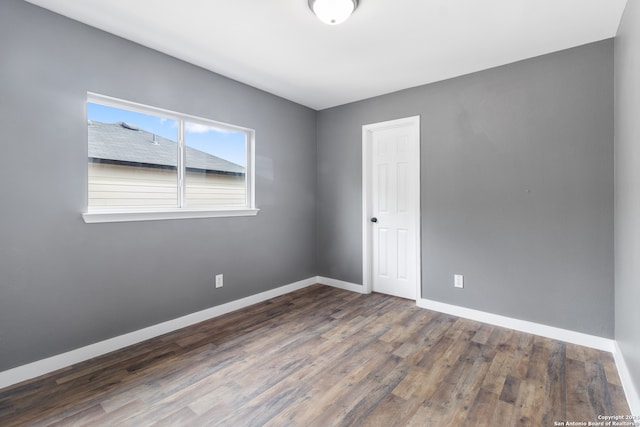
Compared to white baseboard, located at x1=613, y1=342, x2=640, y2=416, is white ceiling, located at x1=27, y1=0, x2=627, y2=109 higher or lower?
higher

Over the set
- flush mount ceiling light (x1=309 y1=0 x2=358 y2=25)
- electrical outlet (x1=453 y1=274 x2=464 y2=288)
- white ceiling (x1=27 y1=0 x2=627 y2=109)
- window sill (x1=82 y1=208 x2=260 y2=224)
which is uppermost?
white ceiling (x1=27 y1=0 x2=627 y2=109)

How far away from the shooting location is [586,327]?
8.12 feet

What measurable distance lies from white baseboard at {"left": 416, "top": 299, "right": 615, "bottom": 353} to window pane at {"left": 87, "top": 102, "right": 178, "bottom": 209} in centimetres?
299

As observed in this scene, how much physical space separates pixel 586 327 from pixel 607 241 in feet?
2.43

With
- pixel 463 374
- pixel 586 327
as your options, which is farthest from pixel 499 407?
pixel 586 327

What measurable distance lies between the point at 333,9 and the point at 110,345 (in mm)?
2997

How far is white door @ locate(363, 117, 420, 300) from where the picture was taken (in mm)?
3527

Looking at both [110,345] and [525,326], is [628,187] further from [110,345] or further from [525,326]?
[110,345]

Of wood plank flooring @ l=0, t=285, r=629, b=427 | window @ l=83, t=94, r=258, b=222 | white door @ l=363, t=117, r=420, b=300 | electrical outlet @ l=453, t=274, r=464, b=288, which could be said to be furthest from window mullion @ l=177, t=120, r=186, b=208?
electrical outlet @ l=453, t=274, r=464, b=288

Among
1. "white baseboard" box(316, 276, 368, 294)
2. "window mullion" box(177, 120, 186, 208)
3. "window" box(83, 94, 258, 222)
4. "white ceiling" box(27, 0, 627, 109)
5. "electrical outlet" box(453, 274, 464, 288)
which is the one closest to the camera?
"white ceiling" box(27, 0, 627, 109)

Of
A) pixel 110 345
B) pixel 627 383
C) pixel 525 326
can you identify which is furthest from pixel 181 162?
pixel 627 383

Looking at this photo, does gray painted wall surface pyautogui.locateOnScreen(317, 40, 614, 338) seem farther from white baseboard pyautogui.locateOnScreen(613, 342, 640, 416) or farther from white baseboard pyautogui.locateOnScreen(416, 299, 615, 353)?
white baseboard pyautogui.locateOnScreen(613, 342, 640, 416)

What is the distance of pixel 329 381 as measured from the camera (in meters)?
2.01

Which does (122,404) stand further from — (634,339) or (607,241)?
(607,241)
